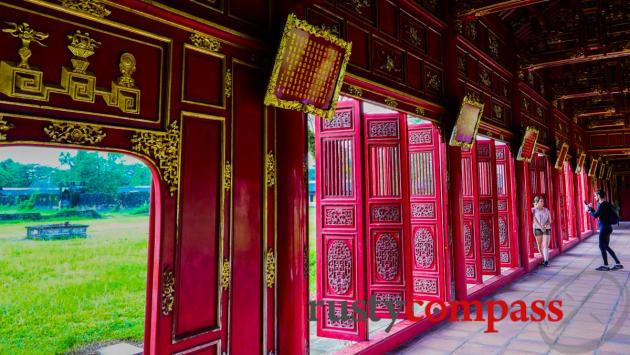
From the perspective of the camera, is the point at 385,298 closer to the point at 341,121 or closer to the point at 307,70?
the point at 341,121

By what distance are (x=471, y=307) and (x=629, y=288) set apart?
2.40 metres

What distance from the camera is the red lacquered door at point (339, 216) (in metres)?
3.71

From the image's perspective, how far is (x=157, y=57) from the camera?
6.56 ft

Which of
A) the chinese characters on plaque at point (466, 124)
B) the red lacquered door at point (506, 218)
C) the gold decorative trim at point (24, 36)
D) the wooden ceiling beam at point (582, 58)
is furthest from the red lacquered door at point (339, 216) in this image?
the wooden ceiling beam at point (582, 58)

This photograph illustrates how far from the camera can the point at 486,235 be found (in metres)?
6.21

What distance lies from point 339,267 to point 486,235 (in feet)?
11.1

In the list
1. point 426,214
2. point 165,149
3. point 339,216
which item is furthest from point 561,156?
point 165,149

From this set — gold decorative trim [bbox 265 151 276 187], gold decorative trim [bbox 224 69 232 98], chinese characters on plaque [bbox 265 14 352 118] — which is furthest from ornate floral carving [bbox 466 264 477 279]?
gold decorative trim [bbox 224 69 232 98]

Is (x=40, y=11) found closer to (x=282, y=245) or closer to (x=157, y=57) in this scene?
(x=157, y=57)

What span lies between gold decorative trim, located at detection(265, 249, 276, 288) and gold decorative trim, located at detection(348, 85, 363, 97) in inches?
54.3

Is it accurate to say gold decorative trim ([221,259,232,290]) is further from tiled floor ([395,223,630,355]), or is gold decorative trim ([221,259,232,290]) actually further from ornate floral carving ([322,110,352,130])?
ornate floral carving ([322,110,352,130])

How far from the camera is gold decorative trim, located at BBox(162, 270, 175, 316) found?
194 centimetres

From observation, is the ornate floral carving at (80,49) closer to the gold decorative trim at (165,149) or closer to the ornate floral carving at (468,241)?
the gold decorative trim at (165,149)

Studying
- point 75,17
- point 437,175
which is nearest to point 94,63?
point 75,17
